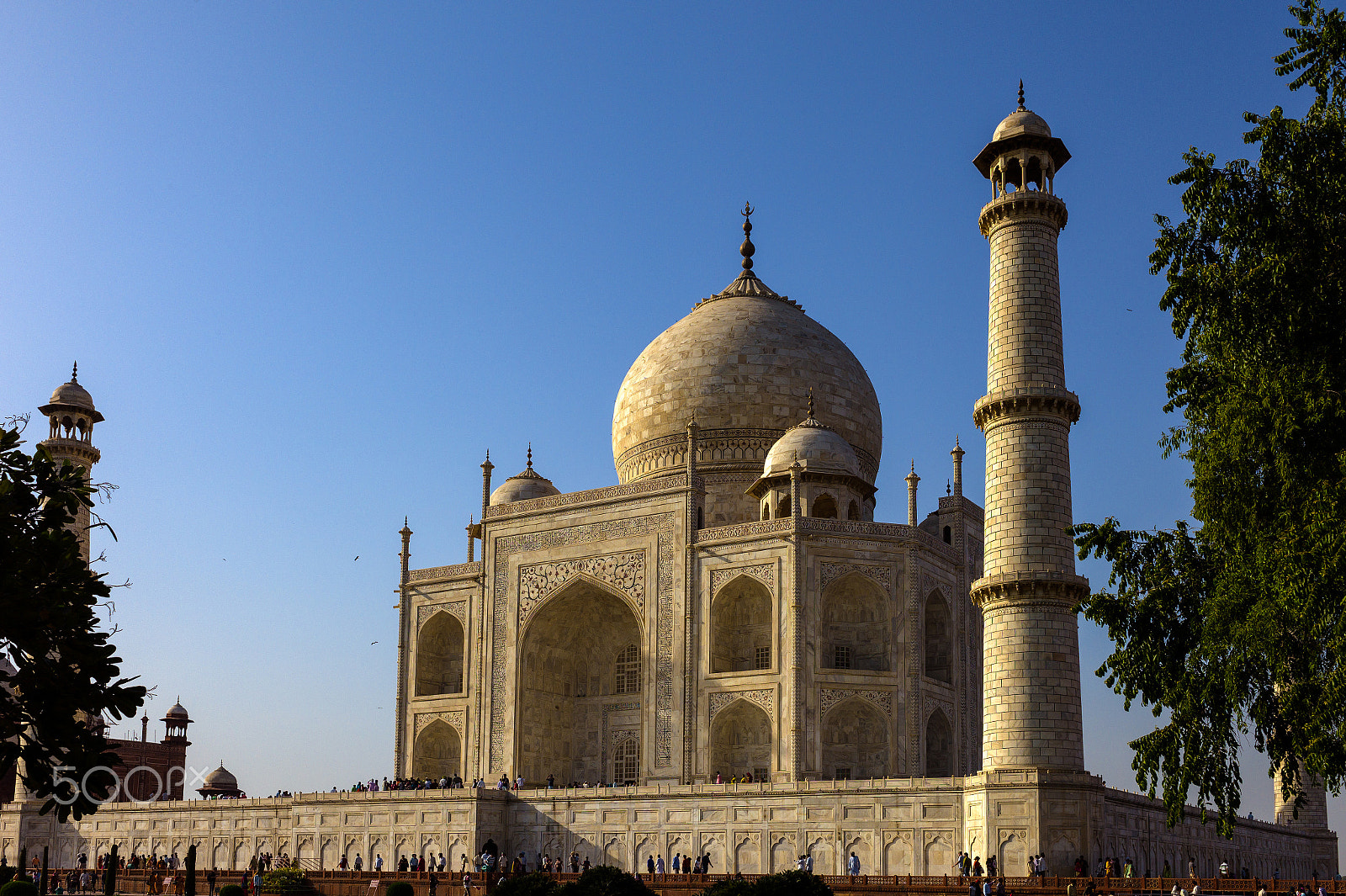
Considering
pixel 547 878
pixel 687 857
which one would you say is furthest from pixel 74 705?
pixel 687 857

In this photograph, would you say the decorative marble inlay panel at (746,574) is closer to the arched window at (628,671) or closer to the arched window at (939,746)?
Answer: the arched window at (628,671)

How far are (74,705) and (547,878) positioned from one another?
8966 millimetres

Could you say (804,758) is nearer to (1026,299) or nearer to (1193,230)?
(1026,299)

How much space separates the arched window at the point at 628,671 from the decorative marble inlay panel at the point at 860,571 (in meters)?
6.01

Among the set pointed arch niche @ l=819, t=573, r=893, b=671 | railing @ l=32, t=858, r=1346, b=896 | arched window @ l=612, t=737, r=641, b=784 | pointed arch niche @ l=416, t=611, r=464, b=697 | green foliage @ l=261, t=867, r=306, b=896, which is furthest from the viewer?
pointed arch niche @ l=416, t=611, r=464, b=697

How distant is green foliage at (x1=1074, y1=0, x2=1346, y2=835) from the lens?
13.4 m

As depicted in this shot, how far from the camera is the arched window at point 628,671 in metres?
32.6

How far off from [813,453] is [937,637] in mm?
4762

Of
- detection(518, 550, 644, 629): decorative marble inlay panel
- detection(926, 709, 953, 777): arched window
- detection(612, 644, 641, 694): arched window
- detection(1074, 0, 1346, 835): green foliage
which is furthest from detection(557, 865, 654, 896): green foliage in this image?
detection(612, 644, 641, 694): arched window

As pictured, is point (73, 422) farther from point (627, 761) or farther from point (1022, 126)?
point (1022, 126)

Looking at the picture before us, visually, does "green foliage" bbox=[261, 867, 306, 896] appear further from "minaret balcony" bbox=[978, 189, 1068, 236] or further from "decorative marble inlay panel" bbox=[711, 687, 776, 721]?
"minaret balcony" bbox=[978, 189, 1068, 236]

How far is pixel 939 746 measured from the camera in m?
29.4

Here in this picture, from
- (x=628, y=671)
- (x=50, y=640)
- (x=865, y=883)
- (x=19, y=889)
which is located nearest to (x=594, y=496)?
(x=628, y=671)

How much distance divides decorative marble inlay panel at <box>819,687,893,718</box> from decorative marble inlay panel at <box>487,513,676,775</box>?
333 cm
